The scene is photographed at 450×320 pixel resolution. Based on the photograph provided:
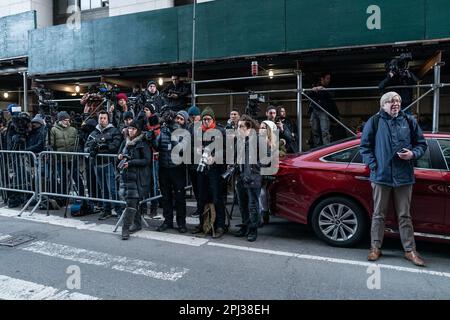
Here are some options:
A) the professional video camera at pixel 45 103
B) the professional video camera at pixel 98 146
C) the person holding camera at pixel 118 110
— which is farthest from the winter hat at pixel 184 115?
the professional video camera at pixel 45 103

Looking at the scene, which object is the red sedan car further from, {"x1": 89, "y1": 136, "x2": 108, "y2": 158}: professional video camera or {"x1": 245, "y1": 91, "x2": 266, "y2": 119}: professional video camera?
{"x1": 89, "y1": 136, "x2": 108, "y2": 158}: professional video camera

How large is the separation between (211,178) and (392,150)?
102 inches

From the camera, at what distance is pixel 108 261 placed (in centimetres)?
486

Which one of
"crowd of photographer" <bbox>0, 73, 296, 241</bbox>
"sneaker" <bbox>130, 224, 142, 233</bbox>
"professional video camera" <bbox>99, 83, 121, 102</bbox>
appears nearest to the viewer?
"crowd of photographer" <bbox>0, 73, 296, 241</bbox>

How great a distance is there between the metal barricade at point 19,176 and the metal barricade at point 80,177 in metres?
0.22

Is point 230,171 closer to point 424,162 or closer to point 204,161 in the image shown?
point 204,161

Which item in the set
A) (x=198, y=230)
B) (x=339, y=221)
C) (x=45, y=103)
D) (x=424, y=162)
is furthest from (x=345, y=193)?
(x=45, y=103)

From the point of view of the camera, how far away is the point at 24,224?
6684mm

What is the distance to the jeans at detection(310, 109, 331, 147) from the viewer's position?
330 inches

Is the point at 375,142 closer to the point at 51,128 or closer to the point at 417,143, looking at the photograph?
the point at 417,143

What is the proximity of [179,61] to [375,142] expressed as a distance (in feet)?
21.5

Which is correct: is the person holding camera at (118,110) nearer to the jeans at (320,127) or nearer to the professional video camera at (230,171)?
the professional video camera at (230,171)

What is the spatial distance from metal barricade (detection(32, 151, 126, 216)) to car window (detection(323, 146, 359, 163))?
11.7 feet

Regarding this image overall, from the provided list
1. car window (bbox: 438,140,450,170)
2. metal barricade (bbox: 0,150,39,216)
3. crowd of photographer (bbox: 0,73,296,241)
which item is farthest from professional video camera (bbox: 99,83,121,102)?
car window (bbox: 438,140,450,170)
